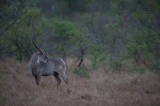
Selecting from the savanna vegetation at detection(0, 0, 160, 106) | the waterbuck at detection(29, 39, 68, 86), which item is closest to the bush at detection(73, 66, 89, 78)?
the savanna vegetation at detection(0, 0, 160, 106)

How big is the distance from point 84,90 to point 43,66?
2.33 meters

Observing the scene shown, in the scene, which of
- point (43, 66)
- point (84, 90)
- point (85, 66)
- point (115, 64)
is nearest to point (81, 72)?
point (85, 66)

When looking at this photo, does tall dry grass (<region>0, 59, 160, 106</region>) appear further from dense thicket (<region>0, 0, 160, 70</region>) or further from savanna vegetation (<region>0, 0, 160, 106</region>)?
dense thicket (<region>0, 0, 160, 70</region>)

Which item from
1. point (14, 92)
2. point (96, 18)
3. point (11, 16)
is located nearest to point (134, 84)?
point (14, 92)

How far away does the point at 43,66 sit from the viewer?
10000 millimetres

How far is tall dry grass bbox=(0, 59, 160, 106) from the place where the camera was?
294 inches

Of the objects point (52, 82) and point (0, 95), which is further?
point (52, 82)

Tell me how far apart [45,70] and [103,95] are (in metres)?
2.98

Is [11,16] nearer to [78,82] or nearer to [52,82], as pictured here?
[52,82]

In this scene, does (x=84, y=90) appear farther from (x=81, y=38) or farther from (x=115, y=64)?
(x=81, y=38)

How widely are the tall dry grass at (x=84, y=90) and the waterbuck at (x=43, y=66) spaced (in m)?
0.43

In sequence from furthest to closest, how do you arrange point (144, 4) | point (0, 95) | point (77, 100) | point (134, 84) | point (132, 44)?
point (144, 4) < point (132, 44) < point (134, 84) < point (0, 95) < point (77, 100)

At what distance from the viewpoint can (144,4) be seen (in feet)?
68.5

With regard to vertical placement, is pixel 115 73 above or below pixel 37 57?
below
